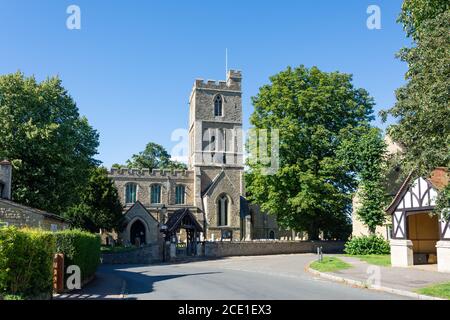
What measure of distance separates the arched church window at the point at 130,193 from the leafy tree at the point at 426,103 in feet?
142

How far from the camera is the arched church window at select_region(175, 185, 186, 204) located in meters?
56.7

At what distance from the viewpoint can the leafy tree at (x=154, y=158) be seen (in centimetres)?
8131

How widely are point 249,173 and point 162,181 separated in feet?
59.6

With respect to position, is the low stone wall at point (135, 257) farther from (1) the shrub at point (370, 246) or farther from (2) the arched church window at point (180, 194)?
(2) the arched church window at point (180, 194)

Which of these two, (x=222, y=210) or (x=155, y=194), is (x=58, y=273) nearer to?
(x=222, y=210)

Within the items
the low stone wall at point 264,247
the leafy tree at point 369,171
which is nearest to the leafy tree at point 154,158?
the low stone wall at point 264,247

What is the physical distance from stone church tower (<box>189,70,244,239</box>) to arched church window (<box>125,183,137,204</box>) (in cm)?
737

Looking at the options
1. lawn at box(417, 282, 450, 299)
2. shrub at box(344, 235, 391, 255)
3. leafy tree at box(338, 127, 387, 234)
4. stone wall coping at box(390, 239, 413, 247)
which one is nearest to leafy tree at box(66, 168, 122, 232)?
leafy tree at box(338, 127, 387, 234)

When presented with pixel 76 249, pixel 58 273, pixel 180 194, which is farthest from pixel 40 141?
pixel 180 194

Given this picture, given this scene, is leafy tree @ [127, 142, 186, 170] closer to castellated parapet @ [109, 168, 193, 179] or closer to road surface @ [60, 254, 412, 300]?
castellated parapet @ [109, 168, 193, 179]

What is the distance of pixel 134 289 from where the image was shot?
16.5 meters

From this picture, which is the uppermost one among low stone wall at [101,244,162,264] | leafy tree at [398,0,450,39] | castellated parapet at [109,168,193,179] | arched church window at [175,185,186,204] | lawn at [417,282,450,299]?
leafy tree at [398,0,450,39]
